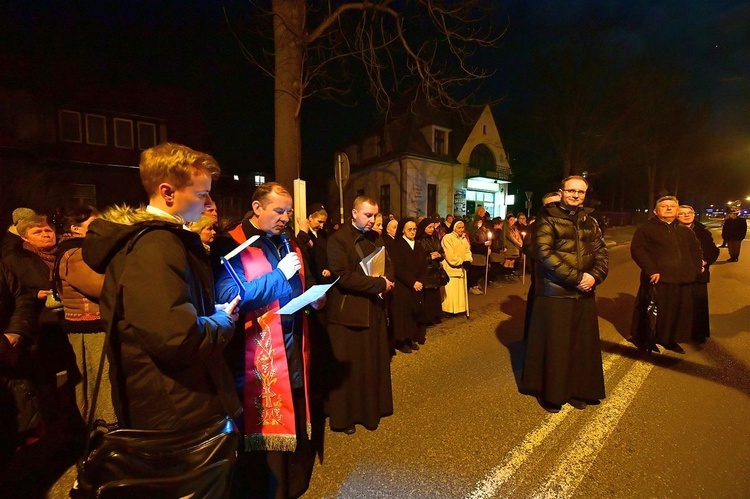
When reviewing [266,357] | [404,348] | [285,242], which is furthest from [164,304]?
[404,348]

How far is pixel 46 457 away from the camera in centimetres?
313

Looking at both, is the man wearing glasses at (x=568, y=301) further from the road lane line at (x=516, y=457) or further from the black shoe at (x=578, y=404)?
the road lane line at (x=516, y=457)

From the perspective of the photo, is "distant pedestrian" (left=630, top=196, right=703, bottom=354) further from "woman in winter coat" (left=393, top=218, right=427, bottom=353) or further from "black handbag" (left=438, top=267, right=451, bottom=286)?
"woman in winter coat" (left=393, top=218, right=427, bottom=353)

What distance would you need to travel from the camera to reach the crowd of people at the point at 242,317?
1.54 metres

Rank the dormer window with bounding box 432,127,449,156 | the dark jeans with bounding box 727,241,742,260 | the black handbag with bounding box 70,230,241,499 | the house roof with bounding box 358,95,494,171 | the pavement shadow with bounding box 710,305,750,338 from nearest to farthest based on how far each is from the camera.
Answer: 1. the black handbag with bounding box 70,230,241,499
2. the pavement shadow with bounding box 710,305,750,338
3. the dark jeans with bounding box 727,241,742,260
4. the house roof with bounding box 358,95,494,171
5. the dormer window with bounding box 432,127,449,156

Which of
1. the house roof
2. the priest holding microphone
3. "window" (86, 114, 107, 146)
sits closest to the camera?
the priest holding microphone

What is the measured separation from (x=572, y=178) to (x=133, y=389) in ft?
12.5

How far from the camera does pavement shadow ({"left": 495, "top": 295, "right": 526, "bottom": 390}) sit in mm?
4770

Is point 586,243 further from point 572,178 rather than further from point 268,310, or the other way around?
point 268,310

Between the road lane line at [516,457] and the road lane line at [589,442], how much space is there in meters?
0.22

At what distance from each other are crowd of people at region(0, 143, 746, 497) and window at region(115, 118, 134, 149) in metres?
18.2

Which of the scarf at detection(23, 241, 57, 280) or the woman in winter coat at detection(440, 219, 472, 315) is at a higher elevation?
the scarf at detection(23, 241, 57, 280)

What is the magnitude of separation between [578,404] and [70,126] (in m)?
23.1

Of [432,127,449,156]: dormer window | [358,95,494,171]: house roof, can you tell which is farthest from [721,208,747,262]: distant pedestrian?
[432,127,449,156]: dormer window
